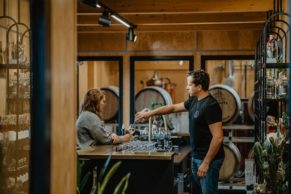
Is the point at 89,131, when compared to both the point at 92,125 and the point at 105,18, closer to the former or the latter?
the point at 92,125

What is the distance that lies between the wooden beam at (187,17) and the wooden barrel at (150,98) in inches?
56.6

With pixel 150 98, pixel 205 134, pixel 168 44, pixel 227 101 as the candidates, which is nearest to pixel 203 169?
pixel 205 134

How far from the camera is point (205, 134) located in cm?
488

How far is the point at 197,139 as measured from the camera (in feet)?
16.1

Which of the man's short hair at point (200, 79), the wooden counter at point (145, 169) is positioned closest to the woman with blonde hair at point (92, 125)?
the wooden counter at point (145, 169)

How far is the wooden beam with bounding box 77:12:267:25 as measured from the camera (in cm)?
729

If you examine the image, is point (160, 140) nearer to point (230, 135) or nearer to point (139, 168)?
point (139, 168)

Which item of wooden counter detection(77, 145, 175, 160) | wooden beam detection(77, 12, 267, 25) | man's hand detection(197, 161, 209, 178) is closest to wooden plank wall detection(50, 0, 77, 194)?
wooden counter detection(77, 145, 175, 160)

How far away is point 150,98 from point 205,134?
372 centimetres

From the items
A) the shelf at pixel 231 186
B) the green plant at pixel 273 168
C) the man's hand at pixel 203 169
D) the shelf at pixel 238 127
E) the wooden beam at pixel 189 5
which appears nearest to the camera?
the green plant at pixel 273 168

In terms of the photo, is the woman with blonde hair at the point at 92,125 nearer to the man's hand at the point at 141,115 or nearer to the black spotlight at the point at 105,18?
the man's hand at the point at 141,115

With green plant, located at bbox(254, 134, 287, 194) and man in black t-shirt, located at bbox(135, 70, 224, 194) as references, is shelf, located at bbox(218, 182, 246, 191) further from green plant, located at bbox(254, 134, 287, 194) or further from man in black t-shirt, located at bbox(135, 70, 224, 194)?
green plant, located at bbox(254, 134, 287, 194)

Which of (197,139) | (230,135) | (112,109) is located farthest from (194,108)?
(112,109)

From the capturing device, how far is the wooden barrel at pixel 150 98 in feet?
27.9
